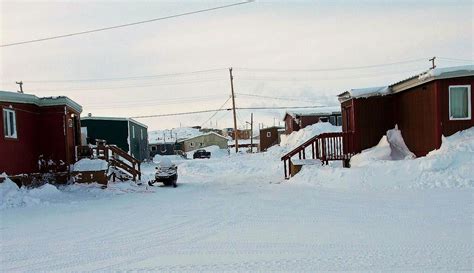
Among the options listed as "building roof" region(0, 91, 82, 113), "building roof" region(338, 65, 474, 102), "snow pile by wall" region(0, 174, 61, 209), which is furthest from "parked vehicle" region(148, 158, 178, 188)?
"building roof" region(338, 65, 474, 102)

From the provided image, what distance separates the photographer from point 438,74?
14930 millimetres

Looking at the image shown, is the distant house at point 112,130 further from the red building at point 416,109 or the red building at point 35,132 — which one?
the red building at point 416,109

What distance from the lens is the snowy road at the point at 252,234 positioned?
5.91 m

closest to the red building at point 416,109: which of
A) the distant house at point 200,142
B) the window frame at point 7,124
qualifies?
the window frame at point 7,124

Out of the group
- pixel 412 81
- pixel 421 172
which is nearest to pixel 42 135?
pixel 421 172

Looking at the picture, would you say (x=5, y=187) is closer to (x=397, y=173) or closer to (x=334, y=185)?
(x=334, y=185)

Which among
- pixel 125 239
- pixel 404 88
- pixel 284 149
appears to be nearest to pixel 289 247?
pixel 125 239

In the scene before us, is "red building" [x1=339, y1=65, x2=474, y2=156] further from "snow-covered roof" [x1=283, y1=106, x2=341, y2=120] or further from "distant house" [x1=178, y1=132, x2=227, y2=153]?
"distant house" [x1=178, y1=132, x2=227, y2=153]

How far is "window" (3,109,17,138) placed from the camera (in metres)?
14.4

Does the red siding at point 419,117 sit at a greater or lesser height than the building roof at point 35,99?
lesser

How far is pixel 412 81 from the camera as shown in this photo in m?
16.6

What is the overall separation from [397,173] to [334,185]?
2085 millimetres

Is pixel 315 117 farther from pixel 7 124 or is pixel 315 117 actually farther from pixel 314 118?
pixel 7 124

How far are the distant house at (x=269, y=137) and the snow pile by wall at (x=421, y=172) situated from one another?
47827mm
